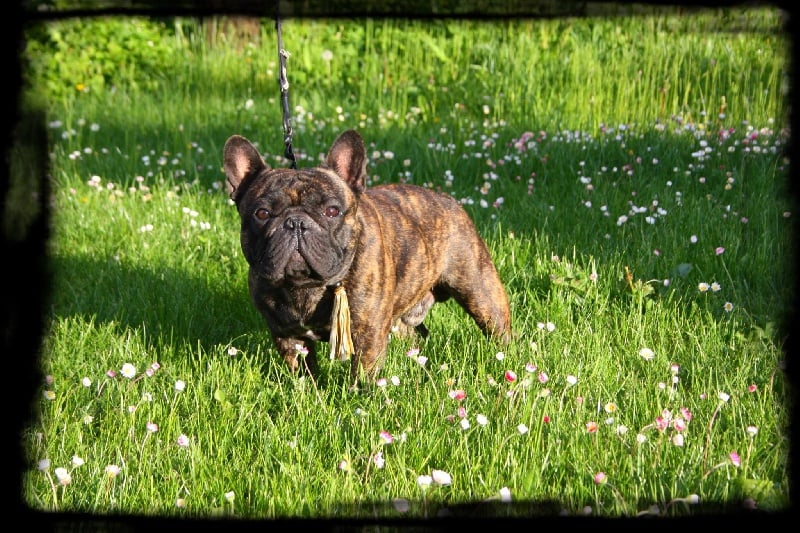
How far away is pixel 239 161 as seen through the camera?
13.3 feet

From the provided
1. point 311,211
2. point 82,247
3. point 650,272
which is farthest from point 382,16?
point 82,247

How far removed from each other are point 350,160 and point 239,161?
0.55 metres

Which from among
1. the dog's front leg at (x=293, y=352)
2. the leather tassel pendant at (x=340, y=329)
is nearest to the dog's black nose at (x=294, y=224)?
the leather tassel pendant at (x=340, y=329)

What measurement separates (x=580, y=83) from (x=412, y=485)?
6189 mm

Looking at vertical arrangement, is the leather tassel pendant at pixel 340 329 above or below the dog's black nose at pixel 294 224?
below

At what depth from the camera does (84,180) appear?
7.19 m

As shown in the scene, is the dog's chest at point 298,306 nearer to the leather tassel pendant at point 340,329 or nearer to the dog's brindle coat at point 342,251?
the dog's brindle coat at point 342,251

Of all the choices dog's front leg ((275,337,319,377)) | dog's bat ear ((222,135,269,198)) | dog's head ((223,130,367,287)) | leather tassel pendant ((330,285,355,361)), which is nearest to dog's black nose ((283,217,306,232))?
dog's head ((223,130,367,287))

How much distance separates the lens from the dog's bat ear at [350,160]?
3971mm

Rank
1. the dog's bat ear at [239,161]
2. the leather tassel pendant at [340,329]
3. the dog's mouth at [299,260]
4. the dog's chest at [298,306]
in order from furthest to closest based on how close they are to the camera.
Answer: the dog's bat ear at [239,161] < the dog's chest at [298,306] < the leather tassel pendant at [340,329] < the dog's mouth at [299,260]

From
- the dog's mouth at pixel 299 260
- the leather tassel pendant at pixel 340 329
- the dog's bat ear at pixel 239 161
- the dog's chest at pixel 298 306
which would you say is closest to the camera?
the dog's mouth at pixel 299 260

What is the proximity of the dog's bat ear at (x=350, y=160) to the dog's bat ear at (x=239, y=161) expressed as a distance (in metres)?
0.34

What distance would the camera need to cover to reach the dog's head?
3607mm

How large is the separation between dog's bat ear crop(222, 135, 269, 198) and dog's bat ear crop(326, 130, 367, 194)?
1.13ft
